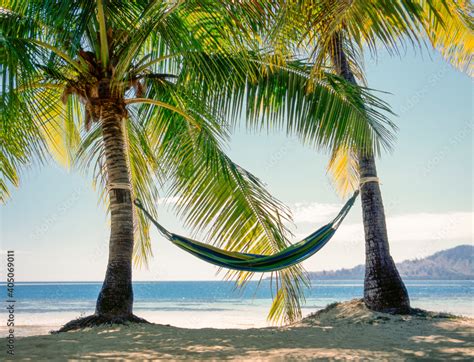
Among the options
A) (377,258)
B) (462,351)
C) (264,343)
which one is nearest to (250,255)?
(264,343)

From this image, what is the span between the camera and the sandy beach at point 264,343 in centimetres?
327

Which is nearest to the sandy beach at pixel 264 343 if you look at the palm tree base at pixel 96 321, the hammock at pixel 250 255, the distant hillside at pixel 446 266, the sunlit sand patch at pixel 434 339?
the sunlit sand patch at pixel 434 339

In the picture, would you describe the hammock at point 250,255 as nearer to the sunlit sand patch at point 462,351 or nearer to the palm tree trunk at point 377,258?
the sunlit sand patch at point 462,351

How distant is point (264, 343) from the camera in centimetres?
369

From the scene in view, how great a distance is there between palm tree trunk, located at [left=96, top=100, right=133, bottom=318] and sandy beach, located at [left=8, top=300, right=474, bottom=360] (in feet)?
1.34

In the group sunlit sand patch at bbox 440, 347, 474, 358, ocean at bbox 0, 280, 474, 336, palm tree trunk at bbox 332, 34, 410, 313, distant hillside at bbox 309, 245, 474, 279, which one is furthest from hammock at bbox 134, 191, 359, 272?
distant hillside at bbox 309, 245, 474, 279

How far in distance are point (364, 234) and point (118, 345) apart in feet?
9.54

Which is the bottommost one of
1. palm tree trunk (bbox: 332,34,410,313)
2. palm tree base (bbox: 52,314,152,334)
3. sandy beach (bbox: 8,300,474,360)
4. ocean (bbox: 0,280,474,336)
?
ocean (bbox: 0,280,474,336)

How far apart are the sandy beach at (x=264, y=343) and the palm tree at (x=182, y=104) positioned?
0.67 meters

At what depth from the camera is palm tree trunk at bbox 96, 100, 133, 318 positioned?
4660mm

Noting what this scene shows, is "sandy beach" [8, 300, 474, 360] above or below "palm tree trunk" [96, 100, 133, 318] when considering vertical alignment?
below

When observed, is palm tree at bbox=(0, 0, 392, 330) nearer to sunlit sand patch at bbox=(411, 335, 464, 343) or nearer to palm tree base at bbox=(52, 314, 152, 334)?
palm tree base at bbox=(52, 314, 152, 334)

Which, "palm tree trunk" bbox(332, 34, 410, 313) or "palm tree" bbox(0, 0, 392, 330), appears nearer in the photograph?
"palm tree" bbox(0, 0, 392, 330)

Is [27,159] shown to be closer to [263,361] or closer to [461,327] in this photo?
[263,361]
